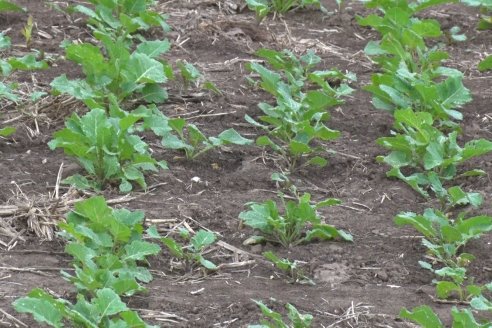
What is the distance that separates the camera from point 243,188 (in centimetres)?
441

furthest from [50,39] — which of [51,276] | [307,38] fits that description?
[51,276]

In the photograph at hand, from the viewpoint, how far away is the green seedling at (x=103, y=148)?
165 inches

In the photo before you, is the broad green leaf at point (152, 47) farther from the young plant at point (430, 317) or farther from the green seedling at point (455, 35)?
the young plant at point (430, 317)

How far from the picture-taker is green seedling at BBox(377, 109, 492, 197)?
441 cm

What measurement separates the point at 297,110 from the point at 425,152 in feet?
1.84

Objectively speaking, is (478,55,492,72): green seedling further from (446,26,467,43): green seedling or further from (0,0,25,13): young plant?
(0,0,25,13): young plant

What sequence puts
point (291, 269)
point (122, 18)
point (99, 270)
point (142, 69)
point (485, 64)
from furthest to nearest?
point (485, 64) → point (122, 18) → point (142, 69) → point (291, 269) → point (99, 270)

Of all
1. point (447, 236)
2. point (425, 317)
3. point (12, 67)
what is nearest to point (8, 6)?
point (12, 67)

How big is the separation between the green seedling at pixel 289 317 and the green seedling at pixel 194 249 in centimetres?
44

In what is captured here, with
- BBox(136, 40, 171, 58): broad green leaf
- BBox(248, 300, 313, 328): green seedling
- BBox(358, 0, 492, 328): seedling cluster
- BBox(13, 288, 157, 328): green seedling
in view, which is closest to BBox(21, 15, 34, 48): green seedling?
BBox(136, 40, 171, 58): broad green leaf

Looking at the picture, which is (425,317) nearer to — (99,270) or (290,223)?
(290,223)

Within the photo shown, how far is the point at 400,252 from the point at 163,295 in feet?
2.95

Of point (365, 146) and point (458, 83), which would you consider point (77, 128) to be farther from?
point (458, 83)

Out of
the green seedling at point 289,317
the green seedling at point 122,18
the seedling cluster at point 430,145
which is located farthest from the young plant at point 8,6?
the green seedling at point 289,317
